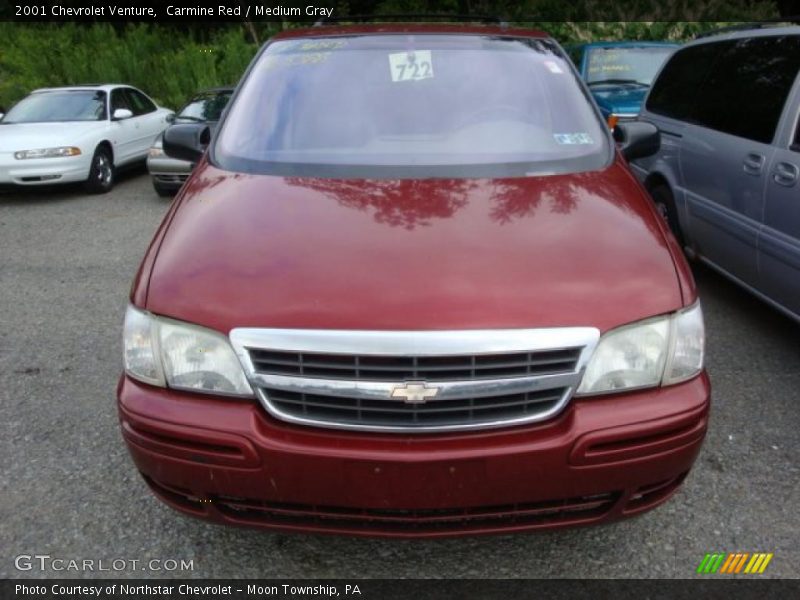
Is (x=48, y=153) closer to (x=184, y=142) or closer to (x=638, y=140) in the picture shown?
(x=184, y=142)

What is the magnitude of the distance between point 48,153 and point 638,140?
756 centimetres

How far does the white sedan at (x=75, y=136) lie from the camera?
8.50m

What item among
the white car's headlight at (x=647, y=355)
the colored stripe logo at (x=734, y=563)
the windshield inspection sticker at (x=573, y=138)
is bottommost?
the colored stripe logo at (x=734, y=563)

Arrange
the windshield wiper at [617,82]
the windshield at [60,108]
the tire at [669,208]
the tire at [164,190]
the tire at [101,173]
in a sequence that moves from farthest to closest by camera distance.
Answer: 1. the windshield at [60,108]
2. the windshield wiper at [617,82]
3. the tire at [101,173]
4. the tire at [164,190]
5. the tire at [669,208]

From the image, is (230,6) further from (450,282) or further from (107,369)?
(450,282)

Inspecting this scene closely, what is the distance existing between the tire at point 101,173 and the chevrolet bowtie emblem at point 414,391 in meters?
8.41

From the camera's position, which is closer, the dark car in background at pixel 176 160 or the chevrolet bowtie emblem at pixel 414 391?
the chevrolet bowtie emblem at pixel 414 391

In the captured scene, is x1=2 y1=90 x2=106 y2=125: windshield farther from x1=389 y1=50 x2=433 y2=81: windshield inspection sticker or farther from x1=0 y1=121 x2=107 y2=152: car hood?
x1=389 y1=50 x2=433 y2=81: windshield inspection sticker

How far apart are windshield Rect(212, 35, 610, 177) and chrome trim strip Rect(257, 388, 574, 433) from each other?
101 cm

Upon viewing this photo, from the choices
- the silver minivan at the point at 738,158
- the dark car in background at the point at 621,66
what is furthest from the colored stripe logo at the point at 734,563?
the dark car in background at the point at 621,66

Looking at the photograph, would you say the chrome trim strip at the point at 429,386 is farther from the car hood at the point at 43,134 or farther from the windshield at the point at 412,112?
the car hood at the point at 43,134

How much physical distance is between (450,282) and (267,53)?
1.99m

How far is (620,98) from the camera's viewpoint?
8781 millimetres

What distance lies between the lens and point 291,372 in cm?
191
